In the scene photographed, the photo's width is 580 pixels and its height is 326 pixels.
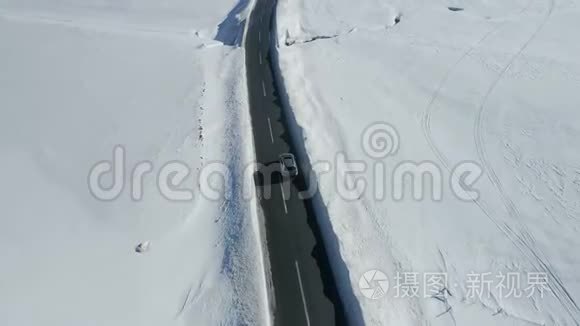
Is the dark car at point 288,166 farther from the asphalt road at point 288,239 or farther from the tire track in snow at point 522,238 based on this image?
the tire track in snow at point 522,238

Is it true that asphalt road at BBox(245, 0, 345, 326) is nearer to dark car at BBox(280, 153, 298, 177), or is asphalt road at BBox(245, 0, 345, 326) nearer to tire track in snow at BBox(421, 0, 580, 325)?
dark car at BBox(280, 153, 298, 177)

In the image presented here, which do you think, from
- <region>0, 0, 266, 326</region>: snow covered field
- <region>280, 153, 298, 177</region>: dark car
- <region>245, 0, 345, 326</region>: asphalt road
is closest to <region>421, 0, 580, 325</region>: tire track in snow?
<region>280, 153, 298, 177</region>: dark car

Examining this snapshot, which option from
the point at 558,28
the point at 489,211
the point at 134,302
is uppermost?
the point at 558,28

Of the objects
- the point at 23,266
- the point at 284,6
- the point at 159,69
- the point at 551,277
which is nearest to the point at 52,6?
the point at 159,69

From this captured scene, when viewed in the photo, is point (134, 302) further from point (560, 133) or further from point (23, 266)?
point (560, 133)

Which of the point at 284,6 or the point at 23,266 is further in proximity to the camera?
the point at 284,6

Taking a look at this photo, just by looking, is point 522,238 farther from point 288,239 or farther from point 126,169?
point 126,169
